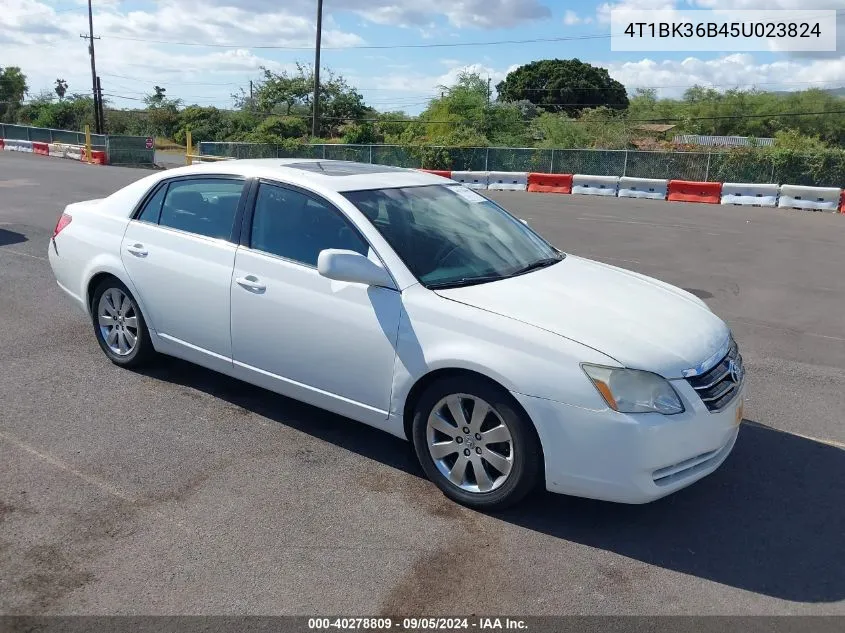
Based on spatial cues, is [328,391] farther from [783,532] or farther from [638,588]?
[783,532]

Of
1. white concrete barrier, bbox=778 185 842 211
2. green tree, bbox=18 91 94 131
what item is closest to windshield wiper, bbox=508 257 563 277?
white concrete barrier, bbox=778 185 842 211

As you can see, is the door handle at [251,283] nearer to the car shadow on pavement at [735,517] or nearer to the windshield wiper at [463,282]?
the car shadow on pavement at [735,517]

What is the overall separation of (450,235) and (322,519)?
72.2 inches

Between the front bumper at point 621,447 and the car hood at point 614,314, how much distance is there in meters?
0.22

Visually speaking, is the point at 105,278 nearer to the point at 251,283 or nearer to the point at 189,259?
the point at 189,259

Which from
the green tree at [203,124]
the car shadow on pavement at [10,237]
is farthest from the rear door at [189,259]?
the green tree at [203,124]

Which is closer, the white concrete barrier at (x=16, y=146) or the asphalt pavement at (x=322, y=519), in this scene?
the asphalt pavement at (x=322, y=519)

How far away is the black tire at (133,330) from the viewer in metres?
5.26

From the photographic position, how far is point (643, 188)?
2470 cm

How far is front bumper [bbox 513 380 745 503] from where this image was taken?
3330 mm

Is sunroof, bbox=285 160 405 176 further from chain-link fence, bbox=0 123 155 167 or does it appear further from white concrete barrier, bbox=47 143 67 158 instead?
white concrete barrier, bbox=47 143 67 158

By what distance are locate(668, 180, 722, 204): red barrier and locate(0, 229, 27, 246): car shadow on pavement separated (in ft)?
63.4

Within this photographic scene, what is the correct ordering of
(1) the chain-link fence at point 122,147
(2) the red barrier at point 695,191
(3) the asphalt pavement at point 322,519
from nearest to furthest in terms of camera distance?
(3) the asphalt pavement at point 322,519, (2) the red barrier at point 695,191, (1) the chain-link fence at point 122,147

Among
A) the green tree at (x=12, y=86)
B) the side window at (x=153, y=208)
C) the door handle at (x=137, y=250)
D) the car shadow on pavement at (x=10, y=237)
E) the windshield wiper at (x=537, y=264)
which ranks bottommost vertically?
the car shadow on pavement at (x=10, y=237)
